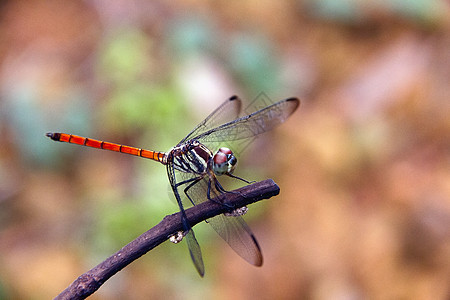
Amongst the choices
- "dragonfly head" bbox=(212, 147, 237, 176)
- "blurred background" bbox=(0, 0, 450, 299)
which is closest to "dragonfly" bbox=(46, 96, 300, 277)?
"dragonfly head" bbox=(212, 147, 237, 176)

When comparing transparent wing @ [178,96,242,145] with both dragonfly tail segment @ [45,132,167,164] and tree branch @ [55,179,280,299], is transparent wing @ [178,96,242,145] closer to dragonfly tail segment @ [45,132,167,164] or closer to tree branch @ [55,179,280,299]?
dragonfly tail segment @ [45,132,167,164]

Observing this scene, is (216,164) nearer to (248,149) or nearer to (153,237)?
(153,237)

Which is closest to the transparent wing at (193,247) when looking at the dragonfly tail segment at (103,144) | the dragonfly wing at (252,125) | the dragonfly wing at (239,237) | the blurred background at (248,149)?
the dragonfly wing at (239,237)

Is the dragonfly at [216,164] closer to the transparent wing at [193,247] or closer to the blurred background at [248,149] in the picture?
the transparent wing at [193,247]

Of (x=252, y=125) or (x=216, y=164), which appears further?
(x=252, y=125)

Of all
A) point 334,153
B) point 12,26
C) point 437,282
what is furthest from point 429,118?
point 12,26

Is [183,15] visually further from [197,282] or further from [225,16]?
[197,282]

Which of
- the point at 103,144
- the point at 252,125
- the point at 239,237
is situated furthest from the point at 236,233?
the point at 103,144
